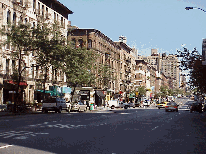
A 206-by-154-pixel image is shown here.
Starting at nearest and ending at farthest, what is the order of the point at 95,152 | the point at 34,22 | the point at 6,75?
the point at 95,152
the point at 6,75
the point at 34,22

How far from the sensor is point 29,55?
57.3 meters

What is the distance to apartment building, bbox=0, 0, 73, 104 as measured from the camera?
49.5m

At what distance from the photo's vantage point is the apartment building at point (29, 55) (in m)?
49.5

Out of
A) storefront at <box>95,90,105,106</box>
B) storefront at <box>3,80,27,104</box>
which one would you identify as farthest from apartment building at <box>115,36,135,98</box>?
storefront at <box>3,80,27,104</box>

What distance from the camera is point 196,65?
1448 inches

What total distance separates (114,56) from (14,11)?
2222 inches

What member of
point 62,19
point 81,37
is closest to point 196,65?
point 62,19

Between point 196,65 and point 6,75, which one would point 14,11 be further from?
point 196,65

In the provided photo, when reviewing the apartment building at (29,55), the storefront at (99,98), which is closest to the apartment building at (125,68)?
the storefront at (99,98)

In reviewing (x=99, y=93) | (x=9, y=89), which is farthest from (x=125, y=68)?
(x=9, y=89)

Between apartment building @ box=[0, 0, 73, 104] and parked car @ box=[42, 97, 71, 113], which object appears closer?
parked car @ box=[42, 97, 71, 113]

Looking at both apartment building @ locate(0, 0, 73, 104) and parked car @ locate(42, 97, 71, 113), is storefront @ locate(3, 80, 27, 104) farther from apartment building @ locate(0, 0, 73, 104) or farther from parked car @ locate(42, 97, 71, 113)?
parked car @ locate(42, 97, 71, 113)

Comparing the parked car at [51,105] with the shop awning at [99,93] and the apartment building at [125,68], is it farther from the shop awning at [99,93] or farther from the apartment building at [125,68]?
the apartment building at [125,68]

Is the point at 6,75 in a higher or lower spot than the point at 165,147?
higher
